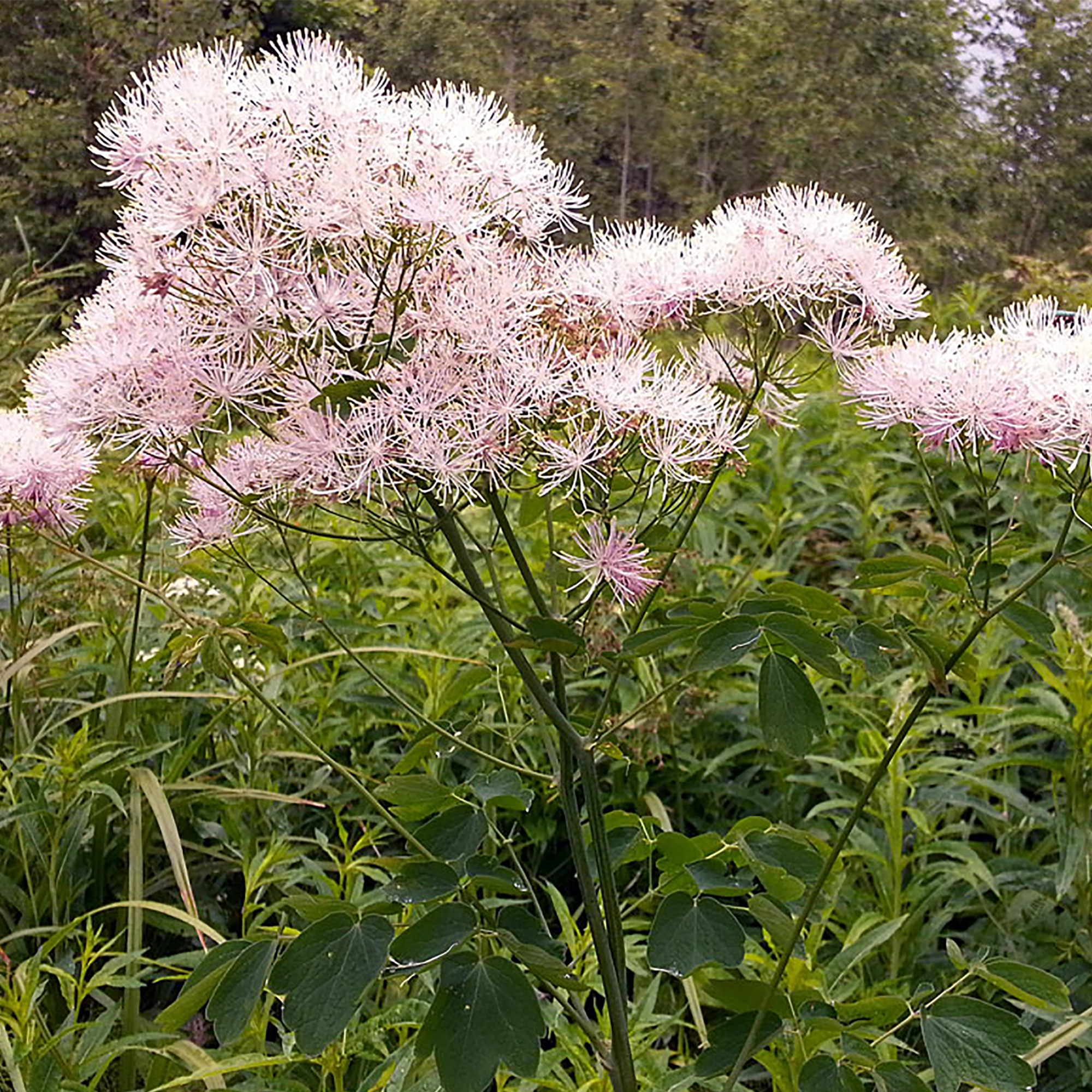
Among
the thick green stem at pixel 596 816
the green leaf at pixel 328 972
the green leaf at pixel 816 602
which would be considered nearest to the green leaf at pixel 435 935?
the green leaf at pixel 328 972

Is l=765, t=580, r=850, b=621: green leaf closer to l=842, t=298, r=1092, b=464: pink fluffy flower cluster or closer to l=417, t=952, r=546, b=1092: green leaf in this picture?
l=842, t=298, r=1092, b=464: pink fluffy flower cluster

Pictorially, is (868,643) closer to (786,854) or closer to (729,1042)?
(786,854)

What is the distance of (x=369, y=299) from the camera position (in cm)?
83

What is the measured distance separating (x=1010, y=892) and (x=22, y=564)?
145cm

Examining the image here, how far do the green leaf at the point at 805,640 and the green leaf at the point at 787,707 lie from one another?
0.02m

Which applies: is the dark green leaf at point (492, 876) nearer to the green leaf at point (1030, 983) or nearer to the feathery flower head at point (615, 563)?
the feathery flower head at point (615, 563)

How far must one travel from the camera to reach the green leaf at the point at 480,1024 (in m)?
0.80

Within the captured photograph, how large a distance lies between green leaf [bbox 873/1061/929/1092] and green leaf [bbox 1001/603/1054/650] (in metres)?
0.33

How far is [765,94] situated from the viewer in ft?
54.6

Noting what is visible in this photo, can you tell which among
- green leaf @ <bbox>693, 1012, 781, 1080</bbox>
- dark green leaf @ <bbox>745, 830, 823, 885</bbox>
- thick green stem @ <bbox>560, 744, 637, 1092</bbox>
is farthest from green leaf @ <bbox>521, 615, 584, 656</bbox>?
green leaf @ <bbox>693, 1012, 781, 1080</bbox>

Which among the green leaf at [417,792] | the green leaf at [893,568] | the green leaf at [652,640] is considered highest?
the green leaf at [893,568]

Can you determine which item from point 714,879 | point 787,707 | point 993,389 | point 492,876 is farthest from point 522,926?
point 993,389

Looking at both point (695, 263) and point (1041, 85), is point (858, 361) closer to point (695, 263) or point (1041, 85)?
point (695, 263)

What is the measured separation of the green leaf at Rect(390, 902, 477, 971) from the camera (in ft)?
2.72
